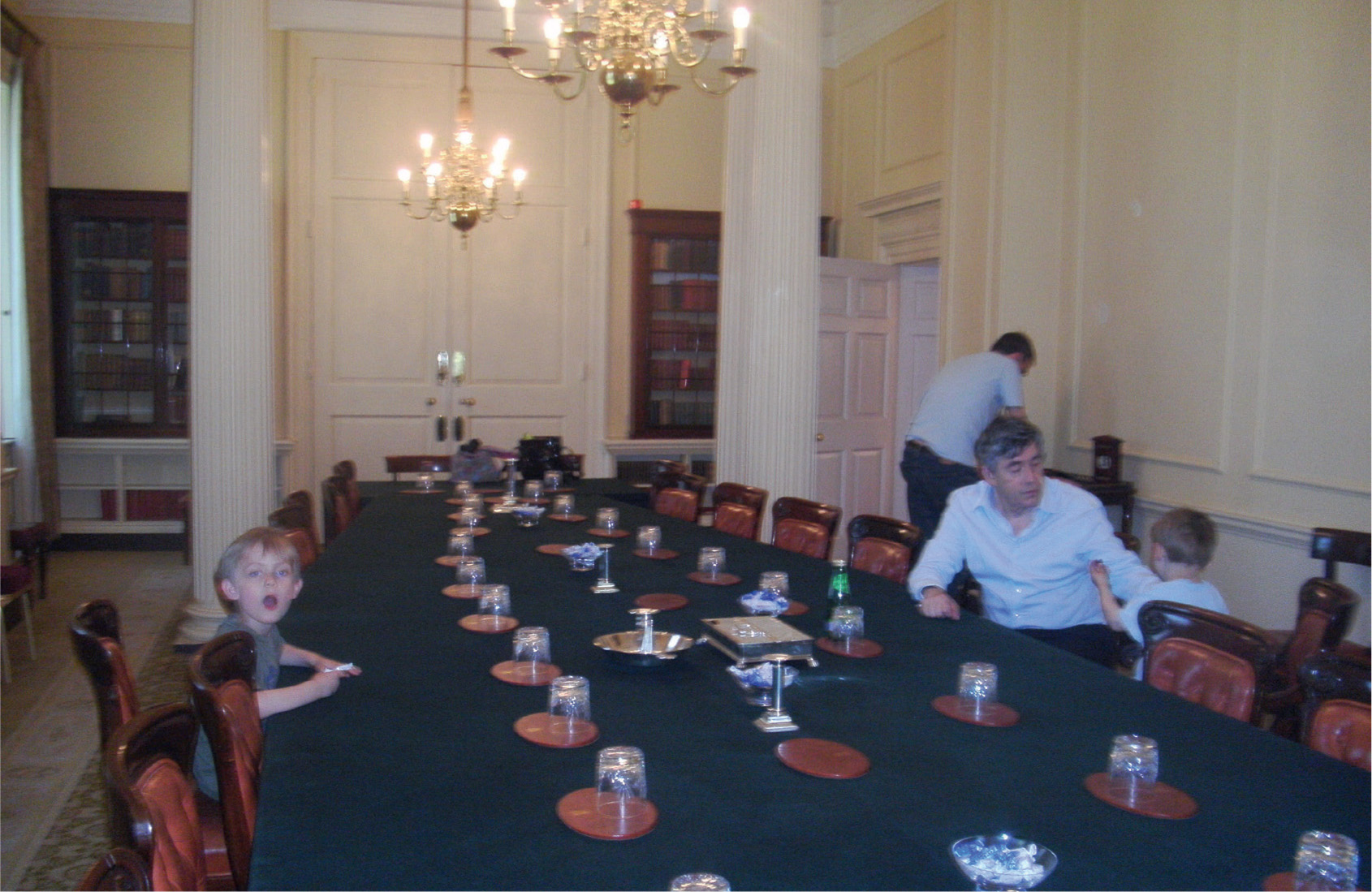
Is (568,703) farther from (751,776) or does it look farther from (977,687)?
(977,687)

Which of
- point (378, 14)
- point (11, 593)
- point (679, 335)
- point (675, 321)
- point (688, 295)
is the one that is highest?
point (378, 14)

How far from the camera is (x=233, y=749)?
→ 192 cm

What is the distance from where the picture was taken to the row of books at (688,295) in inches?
362

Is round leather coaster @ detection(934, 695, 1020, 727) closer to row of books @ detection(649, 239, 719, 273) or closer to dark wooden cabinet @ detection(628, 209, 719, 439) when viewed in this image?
dark wooden cabinet @ detection(628, 209, 719, 439)

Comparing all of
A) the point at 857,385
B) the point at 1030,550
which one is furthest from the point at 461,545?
the point at 857,385

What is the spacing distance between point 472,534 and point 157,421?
5.72 meters

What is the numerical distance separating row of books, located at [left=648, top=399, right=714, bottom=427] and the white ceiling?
3112 mm

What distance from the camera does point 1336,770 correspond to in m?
1.94

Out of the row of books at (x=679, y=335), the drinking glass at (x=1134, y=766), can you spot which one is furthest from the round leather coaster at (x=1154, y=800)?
the row of books at (x=679, y=335)

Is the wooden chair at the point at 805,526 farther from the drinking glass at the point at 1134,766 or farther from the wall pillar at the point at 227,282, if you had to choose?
the wall pillar at the point at 227,282

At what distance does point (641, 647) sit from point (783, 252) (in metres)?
3.65

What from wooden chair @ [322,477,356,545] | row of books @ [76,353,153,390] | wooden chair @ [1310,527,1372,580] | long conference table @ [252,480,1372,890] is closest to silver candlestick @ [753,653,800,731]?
long conference table @ [252,480,1372,890]

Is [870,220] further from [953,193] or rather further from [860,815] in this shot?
[860,815]

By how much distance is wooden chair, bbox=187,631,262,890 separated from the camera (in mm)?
1912
